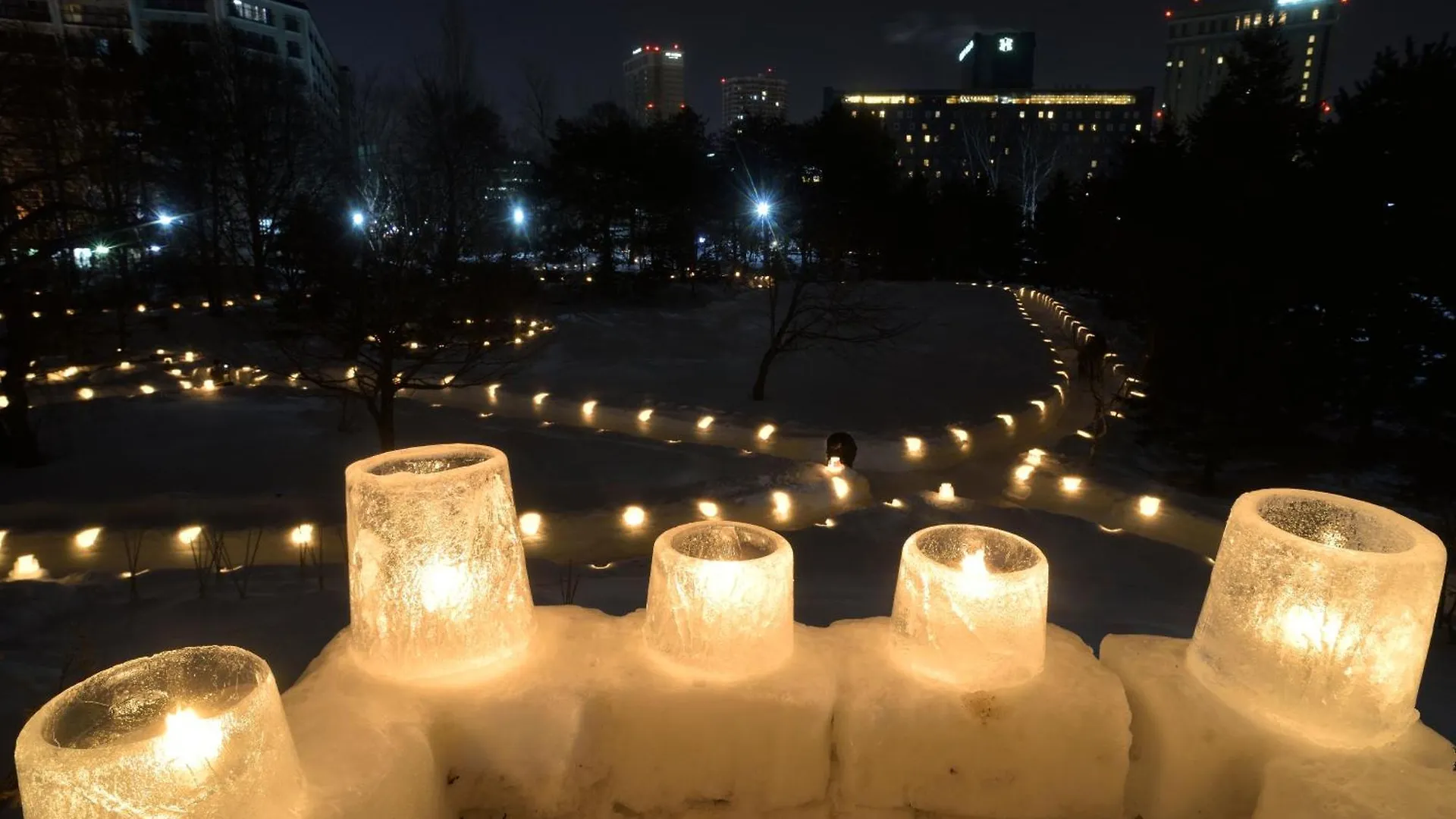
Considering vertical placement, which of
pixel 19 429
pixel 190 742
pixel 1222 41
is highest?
pixel 1222 41

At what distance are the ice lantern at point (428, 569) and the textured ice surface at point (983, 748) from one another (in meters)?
1.15

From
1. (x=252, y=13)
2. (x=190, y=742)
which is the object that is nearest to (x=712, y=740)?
(x=190, y=742)

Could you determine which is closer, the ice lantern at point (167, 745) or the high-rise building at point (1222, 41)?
the ice lantern at point (167, 745)

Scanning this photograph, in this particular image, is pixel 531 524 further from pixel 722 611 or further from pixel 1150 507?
pixel 1150 507

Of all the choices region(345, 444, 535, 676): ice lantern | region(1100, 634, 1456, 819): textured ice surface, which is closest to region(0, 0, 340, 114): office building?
region(345, 444, 535, 676): ice lantern

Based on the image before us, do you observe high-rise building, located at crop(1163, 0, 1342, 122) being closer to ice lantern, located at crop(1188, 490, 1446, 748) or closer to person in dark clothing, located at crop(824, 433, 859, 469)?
person in dark clothing, located at crop(824, 433, 859, 469)

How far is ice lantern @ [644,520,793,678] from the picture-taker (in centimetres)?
224

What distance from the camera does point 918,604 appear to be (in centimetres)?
232

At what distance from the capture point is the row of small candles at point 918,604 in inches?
77.6

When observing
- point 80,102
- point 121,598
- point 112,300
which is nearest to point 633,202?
point 112,300

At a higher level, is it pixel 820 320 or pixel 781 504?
pixel 820 320

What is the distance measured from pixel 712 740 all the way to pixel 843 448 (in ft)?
22.4

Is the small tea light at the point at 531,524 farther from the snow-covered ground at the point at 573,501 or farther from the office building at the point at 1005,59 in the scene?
the office building at the point at 1005,59

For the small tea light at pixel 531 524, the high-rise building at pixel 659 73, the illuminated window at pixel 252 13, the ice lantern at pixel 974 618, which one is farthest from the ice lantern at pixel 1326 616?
the high-rise building at pixel 659 73
